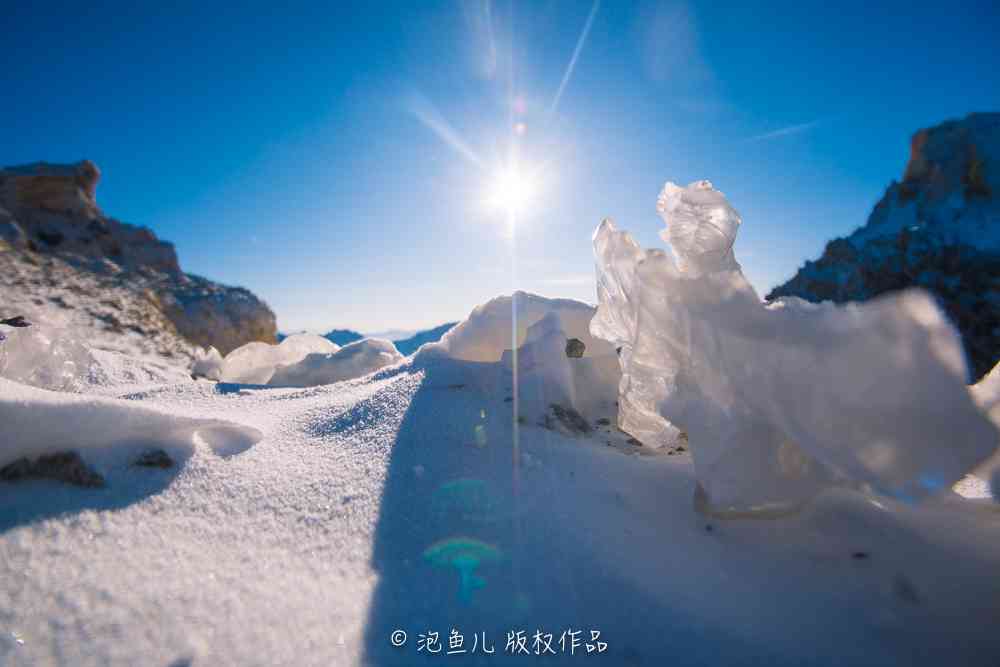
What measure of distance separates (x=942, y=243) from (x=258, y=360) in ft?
24.2

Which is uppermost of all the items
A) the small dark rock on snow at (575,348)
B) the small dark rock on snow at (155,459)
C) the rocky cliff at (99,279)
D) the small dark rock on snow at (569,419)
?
the rocky cliff at (99,279)

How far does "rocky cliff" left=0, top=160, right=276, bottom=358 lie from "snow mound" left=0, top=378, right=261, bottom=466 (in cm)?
423

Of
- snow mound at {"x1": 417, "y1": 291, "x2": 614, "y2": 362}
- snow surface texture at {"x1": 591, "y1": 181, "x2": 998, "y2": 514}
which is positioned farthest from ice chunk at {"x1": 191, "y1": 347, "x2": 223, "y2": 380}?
snow surface texture at {"x1": 591, "y1": 181, "x2": 998, "y2": 514}

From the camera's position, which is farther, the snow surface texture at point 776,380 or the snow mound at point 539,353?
the snow mound at point 539,353

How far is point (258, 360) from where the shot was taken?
344cm

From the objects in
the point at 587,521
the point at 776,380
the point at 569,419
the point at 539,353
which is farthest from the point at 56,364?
the point at 776,380

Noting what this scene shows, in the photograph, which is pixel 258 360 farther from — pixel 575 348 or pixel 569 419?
pixel 569 419

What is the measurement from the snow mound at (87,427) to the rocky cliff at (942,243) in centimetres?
606

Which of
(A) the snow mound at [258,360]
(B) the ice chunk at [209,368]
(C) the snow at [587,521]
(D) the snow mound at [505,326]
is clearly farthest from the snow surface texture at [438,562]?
(B) the ice chunk at [209,368]

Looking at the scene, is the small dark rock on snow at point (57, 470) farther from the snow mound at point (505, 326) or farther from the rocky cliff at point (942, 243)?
the rocky cliff at point (942, 243)

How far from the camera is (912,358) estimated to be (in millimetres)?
804

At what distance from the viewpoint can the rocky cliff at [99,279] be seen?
498 cm

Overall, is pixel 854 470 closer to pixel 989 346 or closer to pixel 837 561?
pixel 837 561

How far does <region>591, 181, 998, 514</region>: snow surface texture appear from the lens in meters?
0.79
